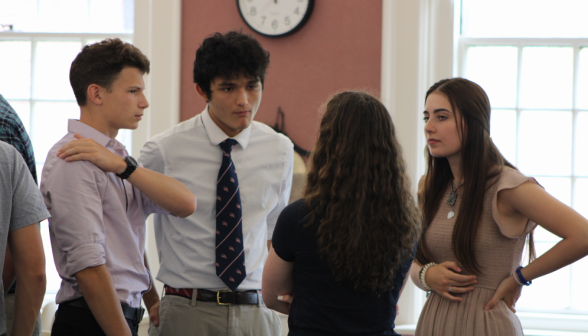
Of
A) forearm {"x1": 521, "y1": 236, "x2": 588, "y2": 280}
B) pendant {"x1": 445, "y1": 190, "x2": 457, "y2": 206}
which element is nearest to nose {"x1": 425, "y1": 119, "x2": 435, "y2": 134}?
pendant {"x1": 445, "y1": 190, "x2": 457, "y2": 206}

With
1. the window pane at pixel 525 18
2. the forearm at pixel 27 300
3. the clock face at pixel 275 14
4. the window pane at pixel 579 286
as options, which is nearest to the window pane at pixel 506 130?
the window pane at pixel 525 18

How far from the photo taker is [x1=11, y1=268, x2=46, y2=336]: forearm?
1230mm

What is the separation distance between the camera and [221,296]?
157 centimetres

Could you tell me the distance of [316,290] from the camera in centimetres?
121

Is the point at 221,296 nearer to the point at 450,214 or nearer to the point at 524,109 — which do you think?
the point at 450,214

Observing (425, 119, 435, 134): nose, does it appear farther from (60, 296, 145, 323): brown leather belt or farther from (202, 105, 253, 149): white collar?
(60, 296, 145, 323): brown leather belt

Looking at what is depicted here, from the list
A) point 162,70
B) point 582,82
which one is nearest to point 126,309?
point 162,70

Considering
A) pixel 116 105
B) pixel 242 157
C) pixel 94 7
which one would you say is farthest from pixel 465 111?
pixel 94 7

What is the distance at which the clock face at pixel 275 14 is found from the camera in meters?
2.79

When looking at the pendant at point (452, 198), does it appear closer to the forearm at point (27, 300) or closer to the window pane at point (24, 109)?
the forearm at point (27, 300)

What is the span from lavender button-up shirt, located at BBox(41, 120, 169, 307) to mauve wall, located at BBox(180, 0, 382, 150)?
1.55 meters

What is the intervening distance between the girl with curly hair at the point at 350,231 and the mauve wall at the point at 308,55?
1523 mm

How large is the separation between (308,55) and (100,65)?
163 centimetres

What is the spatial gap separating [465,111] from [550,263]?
20.7 inches
